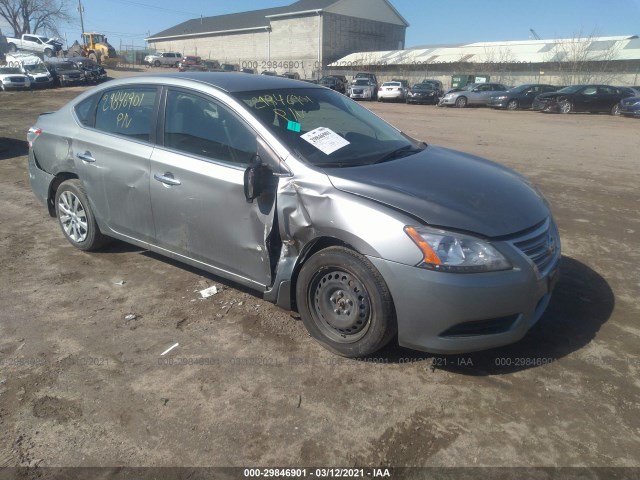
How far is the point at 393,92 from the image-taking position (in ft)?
107

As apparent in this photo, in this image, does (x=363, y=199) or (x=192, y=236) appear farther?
(x=192, y=236)

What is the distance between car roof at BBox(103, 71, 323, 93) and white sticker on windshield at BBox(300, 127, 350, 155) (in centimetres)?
63

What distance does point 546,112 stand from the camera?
25.8 metres

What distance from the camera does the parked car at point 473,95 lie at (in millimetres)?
29258

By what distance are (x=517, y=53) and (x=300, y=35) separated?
26651mm

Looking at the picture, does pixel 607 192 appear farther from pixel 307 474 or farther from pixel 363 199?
pixel 307 474

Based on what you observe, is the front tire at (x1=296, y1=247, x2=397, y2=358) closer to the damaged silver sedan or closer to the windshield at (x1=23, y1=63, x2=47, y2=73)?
the damaged silver sedan

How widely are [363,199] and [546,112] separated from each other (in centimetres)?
2635

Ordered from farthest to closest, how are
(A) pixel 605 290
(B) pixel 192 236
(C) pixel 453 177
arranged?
(A) pixel 605 290 < (B) pixel 192 236 < (C) pixel 453 177

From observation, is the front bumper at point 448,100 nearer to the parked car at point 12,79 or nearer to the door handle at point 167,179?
the parked car at point 12,79

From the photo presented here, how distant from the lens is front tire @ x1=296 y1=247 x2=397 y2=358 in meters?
2.94

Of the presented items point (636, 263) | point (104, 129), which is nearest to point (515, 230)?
point (636, 263)

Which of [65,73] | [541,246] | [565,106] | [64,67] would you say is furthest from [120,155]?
[64,67]

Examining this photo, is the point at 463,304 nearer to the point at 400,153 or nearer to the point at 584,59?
the point at 400,153
